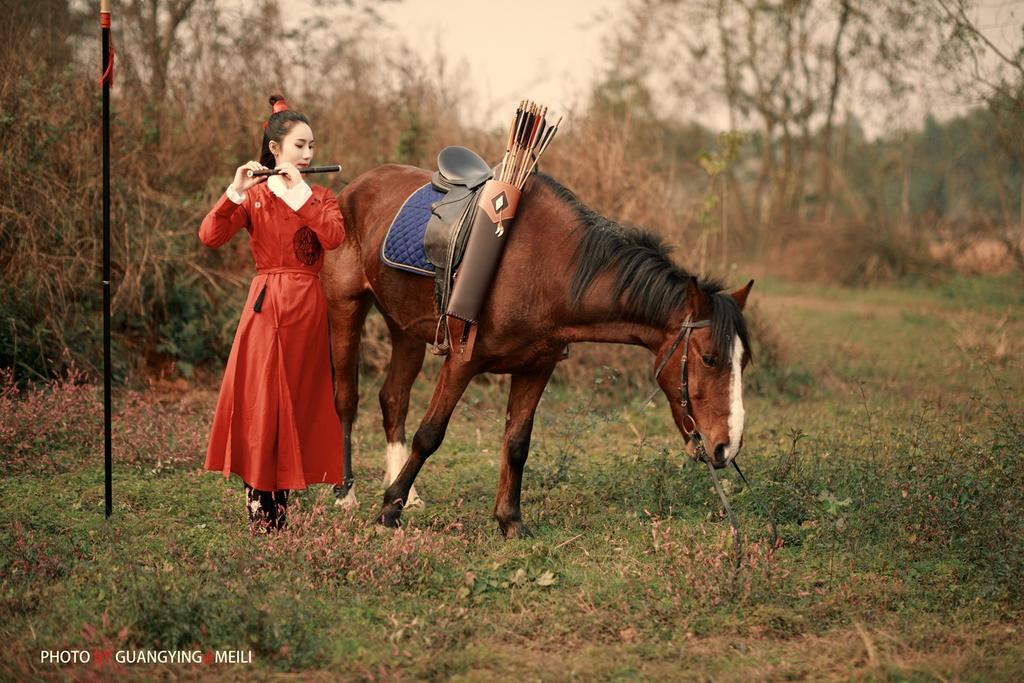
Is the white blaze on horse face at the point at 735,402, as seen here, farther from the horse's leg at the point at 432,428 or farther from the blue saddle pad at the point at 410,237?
the blue saddle pad at the point at 410,237

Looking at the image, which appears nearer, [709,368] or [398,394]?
[709,368]

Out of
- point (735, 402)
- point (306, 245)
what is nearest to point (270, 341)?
point (306, 245)

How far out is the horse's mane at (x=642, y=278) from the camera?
4.35m

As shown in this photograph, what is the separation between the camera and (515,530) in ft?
16.3

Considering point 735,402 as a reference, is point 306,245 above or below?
above

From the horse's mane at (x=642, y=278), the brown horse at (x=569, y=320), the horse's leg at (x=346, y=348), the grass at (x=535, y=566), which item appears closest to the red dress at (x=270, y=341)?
the grass at (x=535, y=566)

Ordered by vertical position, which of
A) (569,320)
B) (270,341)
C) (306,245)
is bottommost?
(270,341)

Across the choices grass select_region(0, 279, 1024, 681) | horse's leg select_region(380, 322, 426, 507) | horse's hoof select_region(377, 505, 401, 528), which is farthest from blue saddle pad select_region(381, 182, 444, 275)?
grass select_region(0, 279, 1024, 681)

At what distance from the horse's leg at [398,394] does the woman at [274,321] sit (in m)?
1.17

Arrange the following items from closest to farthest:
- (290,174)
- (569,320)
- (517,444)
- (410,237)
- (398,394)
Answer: (290,174) < (569,320) < (517,444) < (410,237) < (398,394)

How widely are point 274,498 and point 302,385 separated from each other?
1.93ft

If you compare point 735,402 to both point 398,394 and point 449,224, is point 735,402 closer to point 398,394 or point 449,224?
point 449,224

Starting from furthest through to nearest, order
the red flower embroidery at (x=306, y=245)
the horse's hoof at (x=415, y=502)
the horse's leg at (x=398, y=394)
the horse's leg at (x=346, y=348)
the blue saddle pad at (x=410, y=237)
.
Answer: the horse's leg at (x=398, y=394) < the horse's leg at (x=346, y=348) < the horse's hoof at (x=415, y=502) < the blue saddle pad at (x=410, y=237) < the red flower embroidery at (x=306, y=245)

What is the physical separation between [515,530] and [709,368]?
138 centimetres
